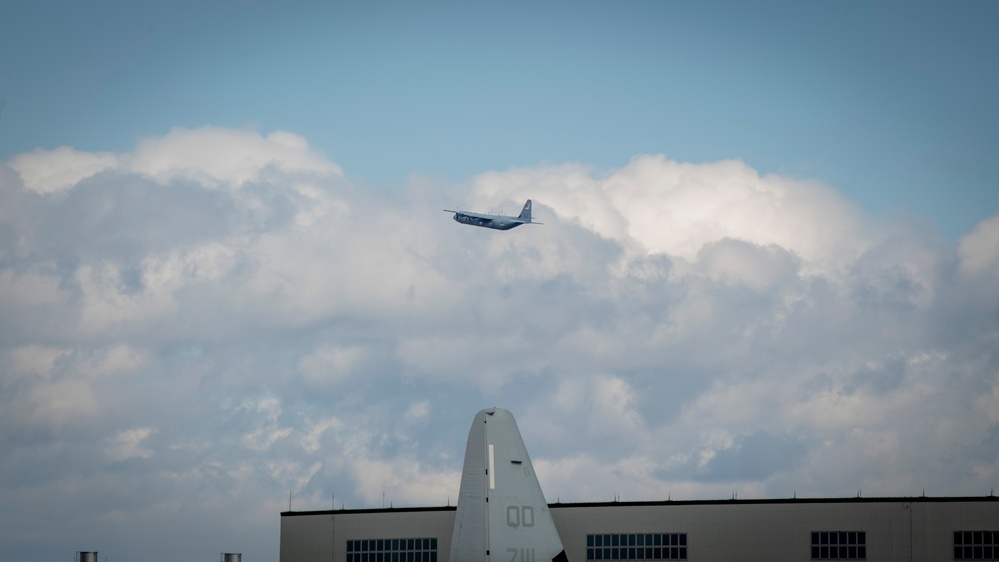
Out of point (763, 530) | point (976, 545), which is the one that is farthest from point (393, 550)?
point (976, 545)

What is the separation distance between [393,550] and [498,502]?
89.0 ft

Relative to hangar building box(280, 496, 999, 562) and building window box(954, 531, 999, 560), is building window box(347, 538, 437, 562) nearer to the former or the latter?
hangar building box(280, 496, 999, 562)

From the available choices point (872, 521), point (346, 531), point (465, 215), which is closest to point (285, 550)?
point (346, 531)

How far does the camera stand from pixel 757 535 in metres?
79.1

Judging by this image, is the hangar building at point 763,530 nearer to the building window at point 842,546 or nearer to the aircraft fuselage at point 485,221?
the building window at point 842,546

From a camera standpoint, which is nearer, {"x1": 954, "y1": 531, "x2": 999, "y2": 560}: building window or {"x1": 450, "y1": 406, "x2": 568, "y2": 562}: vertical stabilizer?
{"x1": 450, "y1": 406, "x2": 568, "y2": 562}: vertical stabilizer

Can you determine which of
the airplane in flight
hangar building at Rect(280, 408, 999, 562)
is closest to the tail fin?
the airplane in flight

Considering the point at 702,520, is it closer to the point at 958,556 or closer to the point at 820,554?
the point at 820,554

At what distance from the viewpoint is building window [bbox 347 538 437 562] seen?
274ft

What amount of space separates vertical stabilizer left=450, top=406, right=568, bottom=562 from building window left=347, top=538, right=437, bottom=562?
23974mm

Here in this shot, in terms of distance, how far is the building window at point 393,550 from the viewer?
8362 cm

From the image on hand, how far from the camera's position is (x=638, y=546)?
80.5 m

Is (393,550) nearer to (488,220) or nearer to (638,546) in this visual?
(638,546)

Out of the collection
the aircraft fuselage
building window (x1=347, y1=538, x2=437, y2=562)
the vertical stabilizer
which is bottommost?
building window (x1=347, y1=538, x2=437, y2=562)
